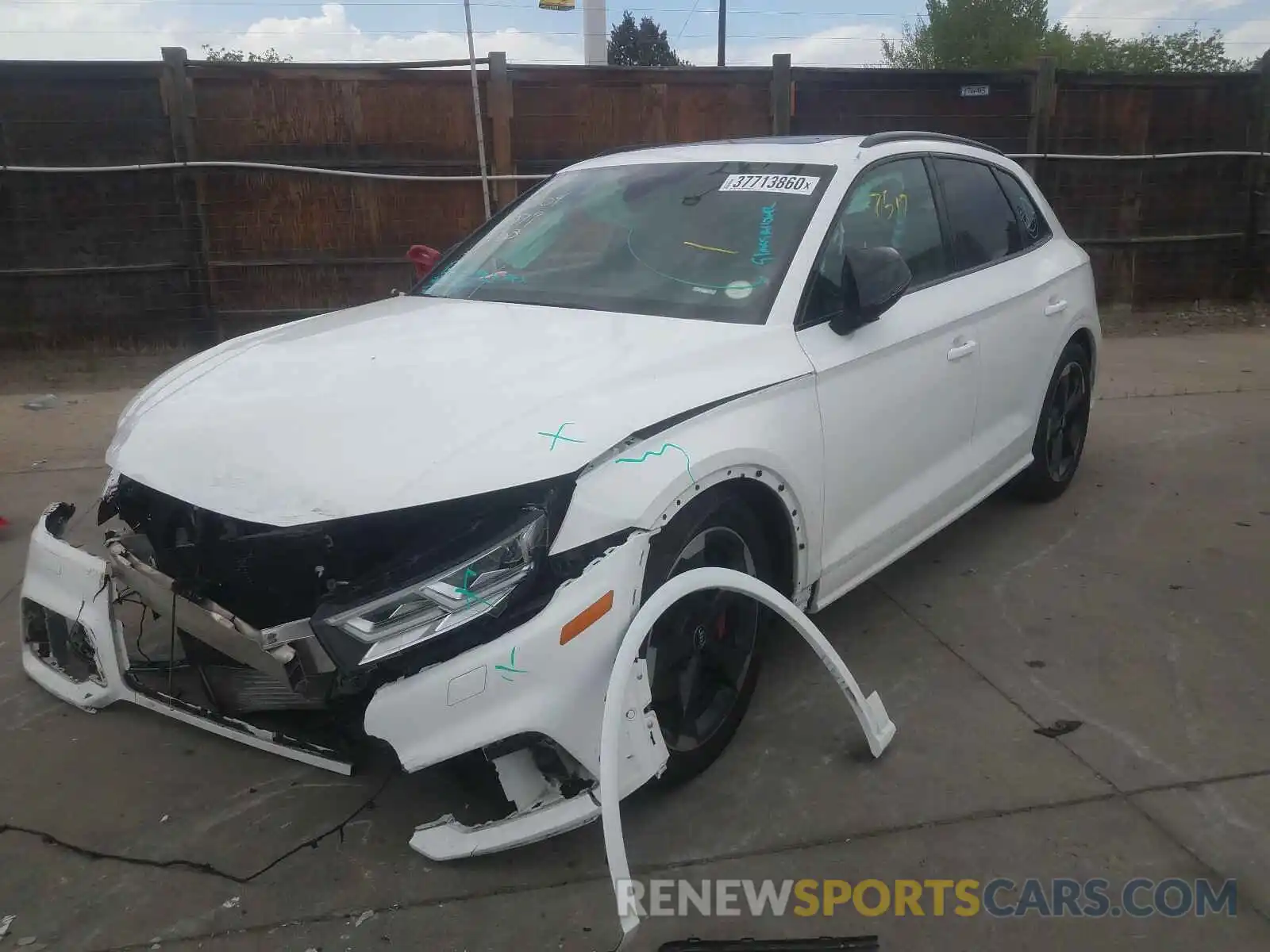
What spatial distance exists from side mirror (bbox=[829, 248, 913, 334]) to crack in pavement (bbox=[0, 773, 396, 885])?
203 cm

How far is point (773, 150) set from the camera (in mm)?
3771

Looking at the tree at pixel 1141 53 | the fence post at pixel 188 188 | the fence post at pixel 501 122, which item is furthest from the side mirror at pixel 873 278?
the tree at pixel 1141 53

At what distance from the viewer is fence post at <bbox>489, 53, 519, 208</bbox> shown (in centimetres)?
872

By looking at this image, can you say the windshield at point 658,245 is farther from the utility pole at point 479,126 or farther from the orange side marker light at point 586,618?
the utility pole at point 479,126

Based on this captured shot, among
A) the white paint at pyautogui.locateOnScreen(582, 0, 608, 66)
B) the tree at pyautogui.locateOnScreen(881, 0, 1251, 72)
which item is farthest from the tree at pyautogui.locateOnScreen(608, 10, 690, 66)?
the white paint at pyautogui.locateOnScreen(582, 0, 608, 66)

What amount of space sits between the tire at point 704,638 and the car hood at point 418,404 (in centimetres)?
31

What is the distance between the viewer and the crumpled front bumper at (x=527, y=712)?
229 centimetres

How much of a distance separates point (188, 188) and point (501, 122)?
8.49 ft

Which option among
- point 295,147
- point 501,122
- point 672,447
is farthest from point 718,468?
point 295,147

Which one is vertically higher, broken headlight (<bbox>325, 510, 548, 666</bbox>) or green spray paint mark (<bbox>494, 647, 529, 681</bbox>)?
broken headlight (<bbox>325, 510, 548, 666</bbox>)

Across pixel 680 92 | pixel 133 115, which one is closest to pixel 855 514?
pixel 680 92

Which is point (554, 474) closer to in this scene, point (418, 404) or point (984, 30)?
point (418, 404)

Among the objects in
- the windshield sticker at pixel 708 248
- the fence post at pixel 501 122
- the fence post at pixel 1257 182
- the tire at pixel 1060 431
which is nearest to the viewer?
the windshield sticker at pixel 708 248

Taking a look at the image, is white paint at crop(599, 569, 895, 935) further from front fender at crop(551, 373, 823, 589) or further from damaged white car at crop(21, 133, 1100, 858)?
front fender at crop(551, 373, 823, 589)
